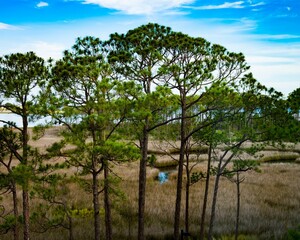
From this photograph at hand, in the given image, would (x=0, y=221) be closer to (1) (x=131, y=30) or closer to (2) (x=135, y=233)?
(2) (x=135, y=233)

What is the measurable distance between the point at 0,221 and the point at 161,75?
12.2 metres

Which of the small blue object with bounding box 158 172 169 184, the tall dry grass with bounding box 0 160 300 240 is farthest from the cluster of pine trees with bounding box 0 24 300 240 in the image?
the small blue object with bounding box 158 172 169 184

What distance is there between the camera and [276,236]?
1834 centimetres

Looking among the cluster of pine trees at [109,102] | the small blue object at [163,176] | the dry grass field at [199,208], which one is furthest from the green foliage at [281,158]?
the cluster of pine trees at [109,102]

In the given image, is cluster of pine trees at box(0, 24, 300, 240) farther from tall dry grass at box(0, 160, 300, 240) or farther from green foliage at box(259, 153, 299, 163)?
green foliage at box(259, 153, 299, 163)

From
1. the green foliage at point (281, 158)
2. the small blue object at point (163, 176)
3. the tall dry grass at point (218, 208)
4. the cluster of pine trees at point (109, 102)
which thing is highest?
the cluster of pine trees at point (109, 102)

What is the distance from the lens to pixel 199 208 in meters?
23.6

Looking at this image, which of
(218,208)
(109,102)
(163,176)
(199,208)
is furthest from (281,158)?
(109,102)

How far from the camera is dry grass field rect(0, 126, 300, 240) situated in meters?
18.8

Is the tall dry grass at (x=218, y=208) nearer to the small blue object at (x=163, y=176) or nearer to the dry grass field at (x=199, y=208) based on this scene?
the dry grass field at (x=199, y=208)

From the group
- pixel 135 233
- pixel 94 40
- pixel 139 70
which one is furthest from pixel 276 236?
pixel 94 40

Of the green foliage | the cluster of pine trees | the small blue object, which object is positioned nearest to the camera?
the cluster of pine trees

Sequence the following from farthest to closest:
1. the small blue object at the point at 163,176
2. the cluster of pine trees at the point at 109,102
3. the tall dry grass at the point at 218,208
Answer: the small blue object at the point at 163,176 < the tall dry grass at the point at 218,208 < the cluster of pine trees at the point at 109,102

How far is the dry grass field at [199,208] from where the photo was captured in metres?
18.8
